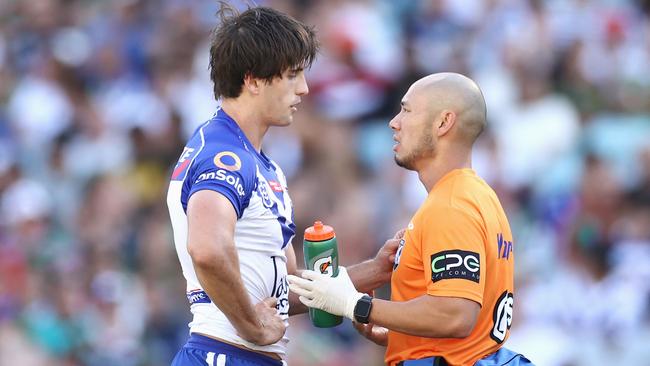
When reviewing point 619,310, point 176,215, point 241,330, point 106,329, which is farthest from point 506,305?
point 106,329

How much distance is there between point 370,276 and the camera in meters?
6.11

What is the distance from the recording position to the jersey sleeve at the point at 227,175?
5219 millimetres

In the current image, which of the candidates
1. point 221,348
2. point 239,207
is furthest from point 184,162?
point 221,348

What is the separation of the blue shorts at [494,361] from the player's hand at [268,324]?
62cm

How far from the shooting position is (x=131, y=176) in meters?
11.9

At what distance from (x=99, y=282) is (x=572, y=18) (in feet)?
16.7

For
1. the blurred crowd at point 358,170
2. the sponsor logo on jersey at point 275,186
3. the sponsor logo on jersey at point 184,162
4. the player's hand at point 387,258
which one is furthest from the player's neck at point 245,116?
the blurred crowd at point 358,170

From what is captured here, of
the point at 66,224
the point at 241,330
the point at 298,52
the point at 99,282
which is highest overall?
the point at 66,224

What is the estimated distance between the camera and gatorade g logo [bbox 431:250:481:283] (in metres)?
5.28

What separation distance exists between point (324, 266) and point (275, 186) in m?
0.44

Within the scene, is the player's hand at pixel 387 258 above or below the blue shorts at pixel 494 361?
above

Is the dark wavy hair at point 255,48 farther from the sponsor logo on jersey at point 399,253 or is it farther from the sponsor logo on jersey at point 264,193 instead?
the sponsor logo on jersey at point 399,253

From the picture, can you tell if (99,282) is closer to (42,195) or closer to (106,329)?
(106,329)

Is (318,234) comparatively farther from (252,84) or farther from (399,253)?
(252,84)
